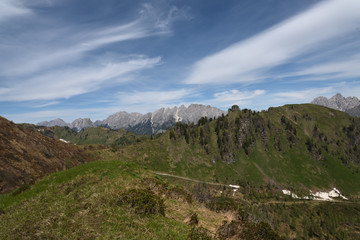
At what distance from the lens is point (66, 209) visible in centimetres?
1439

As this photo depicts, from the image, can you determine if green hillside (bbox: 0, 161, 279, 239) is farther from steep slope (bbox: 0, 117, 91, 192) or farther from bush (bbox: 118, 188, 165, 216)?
steep slope (bbox: 0, 117, 91, 192)

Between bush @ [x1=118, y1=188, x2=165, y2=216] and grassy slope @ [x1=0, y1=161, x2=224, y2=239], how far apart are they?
0.44 metres

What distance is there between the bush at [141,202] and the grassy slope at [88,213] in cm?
44

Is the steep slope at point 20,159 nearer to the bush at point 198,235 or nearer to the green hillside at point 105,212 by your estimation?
the green hillside at point 105,212

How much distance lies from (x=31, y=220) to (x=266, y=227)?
59.4 feet

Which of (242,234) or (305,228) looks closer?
(242,234)

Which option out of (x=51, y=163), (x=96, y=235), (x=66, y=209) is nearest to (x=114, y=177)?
(x=66, y=209)

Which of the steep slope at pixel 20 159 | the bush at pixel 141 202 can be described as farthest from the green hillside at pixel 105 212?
the steep slope at pixel 20 159

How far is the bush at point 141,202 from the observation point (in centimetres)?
1494

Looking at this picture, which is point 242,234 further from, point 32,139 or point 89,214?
point 32,139

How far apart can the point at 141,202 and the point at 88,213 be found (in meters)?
3.94

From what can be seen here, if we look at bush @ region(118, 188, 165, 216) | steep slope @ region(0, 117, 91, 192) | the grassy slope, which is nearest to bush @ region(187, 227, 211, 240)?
the grassy slope

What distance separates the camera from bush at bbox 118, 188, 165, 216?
1494 centimetres

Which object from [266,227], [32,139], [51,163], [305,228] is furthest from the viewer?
[305,228]
